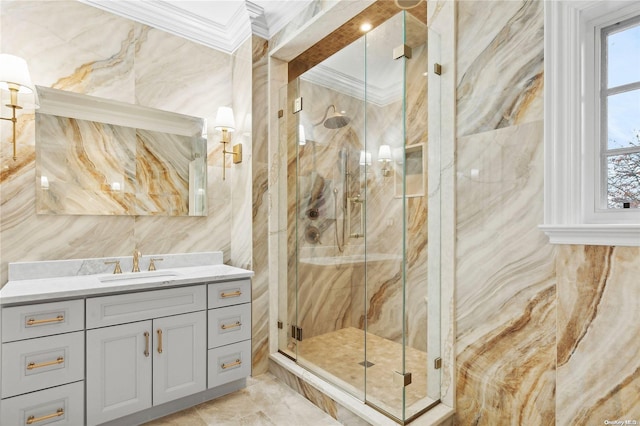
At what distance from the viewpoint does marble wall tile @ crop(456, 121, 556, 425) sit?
4.75 feet

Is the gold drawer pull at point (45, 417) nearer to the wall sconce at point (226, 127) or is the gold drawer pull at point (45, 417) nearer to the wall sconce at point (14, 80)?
the wall sconce at point (14, 80)

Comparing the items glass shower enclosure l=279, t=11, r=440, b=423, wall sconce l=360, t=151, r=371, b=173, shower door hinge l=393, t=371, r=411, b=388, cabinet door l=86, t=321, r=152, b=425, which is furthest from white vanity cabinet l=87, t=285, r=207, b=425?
wall sconce l=360, t=151, r=371, b=173

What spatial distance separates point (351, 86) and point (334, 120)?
26 centimetres

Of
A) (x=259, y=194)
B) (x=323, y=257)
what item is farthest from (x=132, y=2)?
(x=323, y=257)

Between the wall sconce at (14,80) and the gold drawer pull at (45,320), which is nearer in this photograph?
the gold drawer pull at (45,320)

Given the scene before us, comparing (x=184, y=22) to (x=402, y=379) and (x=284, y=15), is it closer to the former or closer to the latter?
(x=284, y=15)

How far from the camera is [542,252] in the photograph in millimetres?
1445

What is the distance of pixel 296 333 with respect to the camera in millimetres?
2527

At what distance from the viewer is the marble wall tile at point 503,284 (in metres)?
1.45

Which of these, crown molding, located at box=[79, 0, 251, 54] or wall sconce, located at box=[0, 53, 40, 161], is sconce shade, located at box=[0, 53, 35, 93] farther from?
crown molding, located at box=[79, 0, 251, 54]

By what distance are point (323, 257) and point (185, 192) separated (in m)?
1.22

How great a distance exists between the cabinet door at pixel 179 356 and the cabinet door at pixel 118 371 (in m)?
0.05

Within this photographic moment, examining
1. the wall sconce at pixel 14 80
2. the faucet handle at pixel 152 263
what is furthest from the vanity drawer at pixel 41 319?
the wall sconce at pixel 14 80

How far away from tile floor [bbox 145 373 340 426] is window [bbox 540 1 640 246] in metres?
1.68
